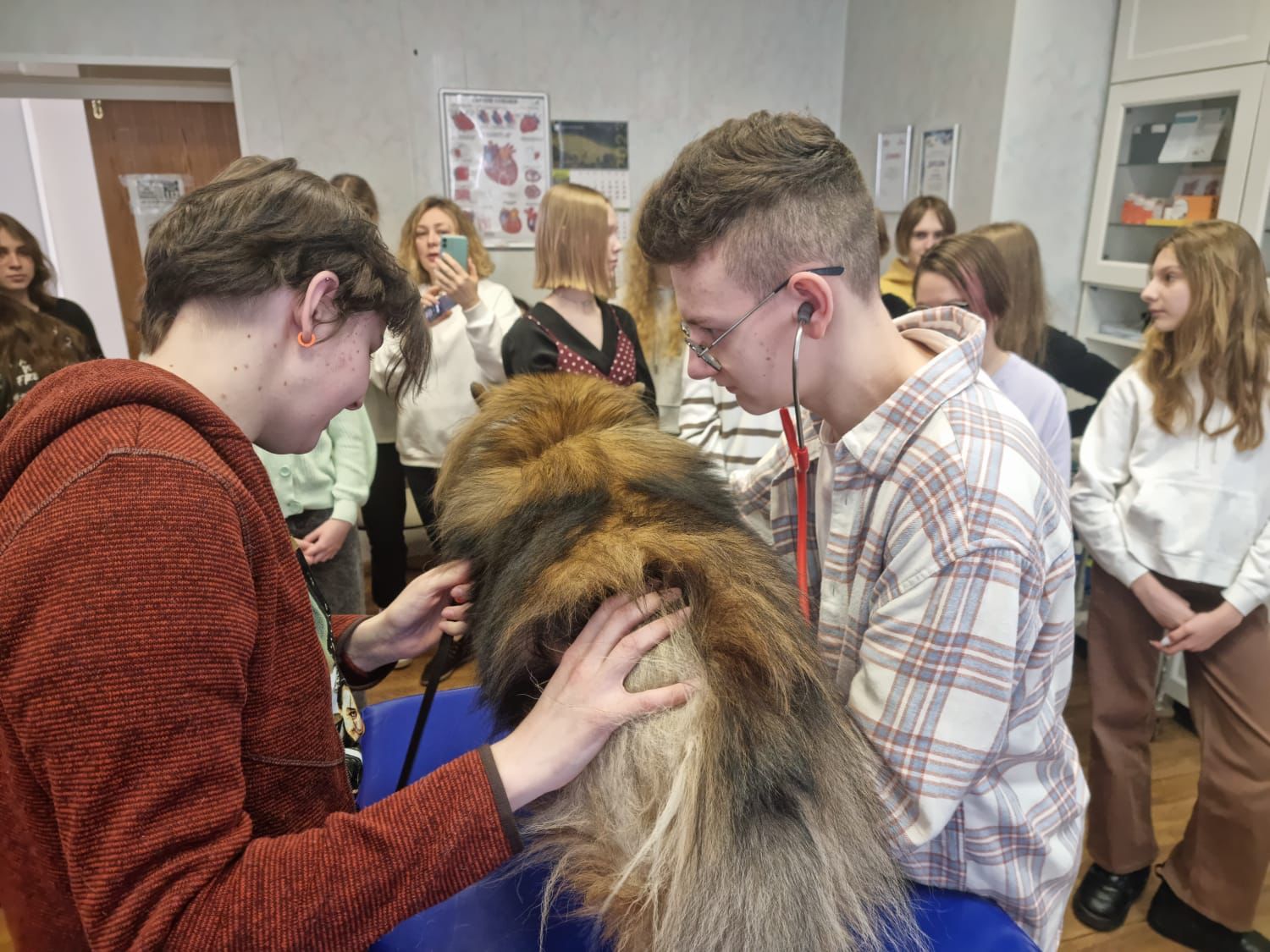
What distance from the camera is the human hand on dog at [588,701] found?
2.55ft

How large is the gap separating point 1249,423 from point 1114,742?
2.99 feet

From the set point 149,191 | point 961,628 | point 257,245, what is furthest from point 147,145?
point 961,628

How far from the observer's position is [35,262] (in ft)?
10.1

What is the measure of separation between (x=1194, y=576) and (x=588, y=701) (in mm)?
1890

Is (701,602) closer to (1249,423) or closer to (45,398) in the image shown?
(45,398)

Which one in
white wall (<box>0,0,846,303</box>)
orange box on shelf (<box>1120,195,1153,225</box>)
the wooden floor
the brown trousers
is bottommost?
the wooden floor

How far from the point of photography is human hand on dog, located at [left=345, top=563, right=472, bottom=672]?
43.6 inches

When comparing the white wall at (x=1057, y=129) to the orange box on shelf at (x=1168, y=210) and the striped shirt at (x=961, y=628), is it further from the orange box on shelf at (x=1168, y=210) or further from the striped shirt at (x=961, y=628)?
the striped shirt at (x=961, y=628)

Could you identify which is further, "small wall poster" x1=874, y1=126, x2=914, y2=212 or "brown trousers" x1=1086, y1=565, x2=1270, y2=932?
"small wall poster" x1=874, y1=126, x2=914, y2=212

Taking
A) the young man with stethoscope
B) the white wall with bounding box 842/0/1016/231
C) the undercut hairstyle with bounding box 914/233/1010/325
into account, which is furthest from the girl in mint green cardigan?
the white wall with bounding box 842/0/1016/231

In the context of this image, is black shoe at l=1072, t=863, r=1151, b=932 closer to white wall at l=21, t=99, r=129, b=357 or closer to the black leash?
the black leash

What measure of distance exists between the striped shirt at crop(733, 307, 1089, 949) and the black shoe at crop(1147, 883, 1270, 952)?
1.32 meters

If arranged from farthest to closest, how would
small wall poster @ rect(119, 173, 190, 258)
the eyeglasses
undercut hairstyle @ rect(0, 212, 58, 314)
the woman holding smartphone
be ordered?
small wall poster @ rect(119, 173, 190, 258) → undercut hairstyle @ rect(0, 212, 58, 314) → the woman holding smartphone → the eyeglasses

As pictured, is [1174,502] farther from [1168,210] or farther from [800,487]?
[1168,210]
